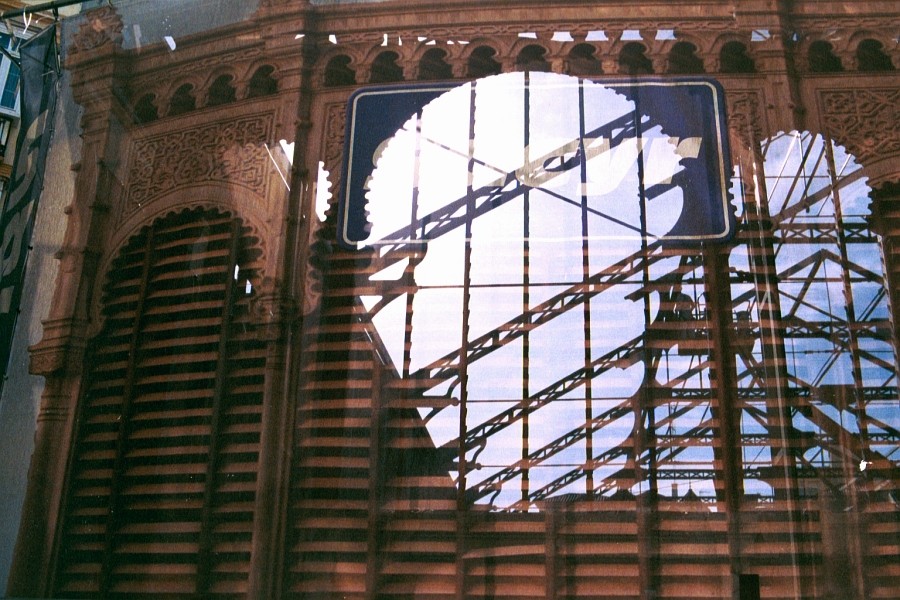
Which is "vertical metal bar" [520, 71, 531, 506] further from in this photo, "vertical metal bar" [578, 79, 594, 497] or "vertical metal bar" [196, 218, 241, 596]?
"vertical metal bar" [196, 218, 241, 596]

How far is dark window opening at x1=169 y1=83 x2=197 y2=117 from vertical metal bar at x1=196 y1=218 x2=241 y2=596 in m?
0.38

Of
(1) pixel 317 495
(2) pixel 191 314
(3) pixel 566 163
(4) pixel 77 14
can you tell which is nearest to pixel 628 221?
(3) pixel 566 163

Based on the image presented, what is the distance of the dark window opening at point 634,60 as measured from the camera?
1976 mm

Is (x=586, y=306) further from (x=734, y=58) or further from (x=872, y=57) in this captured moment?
(x=872, y=57)

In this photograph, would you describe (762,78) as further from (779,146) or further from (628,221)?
(628,221)

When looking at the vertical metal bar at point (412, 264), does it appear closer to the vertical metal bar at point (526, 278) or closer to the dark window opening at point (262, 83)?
the vertical metal bar at point (526, 278)

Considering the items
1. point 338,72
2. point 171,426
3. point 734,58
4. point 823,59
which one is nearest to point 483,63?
point 338,72

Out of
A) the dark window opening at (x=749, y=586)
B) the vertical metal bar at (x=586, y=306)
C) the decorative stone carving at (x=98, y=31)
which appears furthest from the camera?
the decorative stone carving at (x=98, y=31)

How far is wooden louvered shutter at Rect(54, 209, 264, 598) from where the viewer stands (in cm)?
181

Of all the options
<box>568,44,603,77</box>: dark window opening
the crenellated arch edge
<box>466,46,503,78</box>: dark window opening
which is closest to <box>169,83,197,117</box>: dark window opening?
the crenellated arch edge

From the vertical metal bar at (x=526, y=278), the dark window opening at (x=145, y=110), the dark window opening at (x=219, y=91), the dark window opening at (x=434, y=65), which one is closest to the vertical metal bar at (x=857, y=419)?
the vertical metal bar at (x=526, y=278)

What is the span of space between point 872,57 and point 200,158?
Answer: 1792 millimetres

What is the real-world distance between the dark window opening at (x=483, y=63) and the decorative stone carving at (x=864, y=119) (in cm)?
83

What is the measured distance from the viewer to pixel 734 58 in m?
1.96
